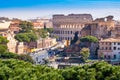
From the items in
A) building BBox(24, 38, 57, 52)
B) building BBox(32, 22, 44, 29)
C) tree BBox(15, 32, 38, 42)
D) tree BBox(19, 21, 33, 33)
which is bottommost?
building BBox(24, 38, 57, 52)

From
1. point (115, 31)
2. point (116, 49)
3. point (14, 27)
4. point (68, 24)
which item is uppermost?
point (115, 31)

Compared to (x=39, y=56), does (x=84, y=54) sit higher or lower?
higher

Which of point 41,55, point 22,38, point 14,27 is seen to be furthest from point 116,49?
point 14,27

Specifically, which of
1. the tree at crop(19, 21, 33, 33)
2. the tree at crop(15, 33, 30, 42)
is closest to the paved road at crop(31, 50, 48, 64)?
the tree at crop(15, 33, 30, 42)

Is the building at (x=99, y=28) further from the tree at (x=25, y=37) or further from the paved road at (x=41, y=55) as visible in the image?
the paved road at (x=41, y=55)

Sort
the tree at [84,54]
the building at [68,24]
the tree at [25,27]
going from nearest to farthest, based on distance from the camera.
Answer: the tree at [84,54] → the tree at [25,27] → the building at [68,24]

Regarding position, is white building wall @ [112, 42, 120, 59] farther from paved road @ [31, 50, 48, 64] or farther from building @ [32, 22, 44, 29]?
building @ [32, 22, 44, 29]

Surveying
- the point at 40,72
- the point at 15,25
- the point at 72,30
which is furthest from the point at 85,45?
the point at 40,72

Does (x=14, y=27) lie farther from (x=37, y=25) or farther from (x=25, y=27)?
(x=37, y=25)

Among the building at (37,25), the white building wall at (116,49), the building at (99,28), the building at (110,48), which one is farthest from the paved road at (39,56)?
the building at (37,25)
